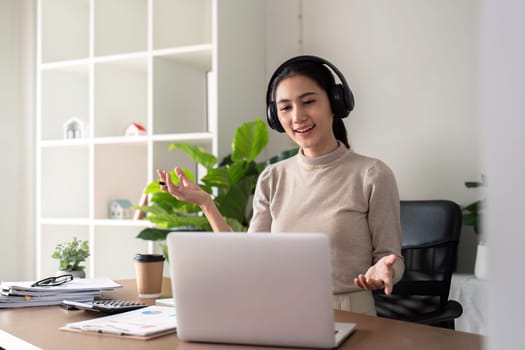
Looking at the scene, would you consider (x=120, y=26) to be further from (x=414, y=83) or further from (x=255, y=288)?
(x=255, y=288)

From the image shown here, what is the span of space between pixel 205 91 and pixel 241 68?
465 mm

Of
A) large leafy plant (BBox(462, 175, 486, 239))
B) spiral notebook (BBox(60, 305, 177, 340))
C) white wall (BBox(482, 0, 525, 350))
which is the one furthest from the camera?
large leafy plant (BBox(462, 175, 486, 239))

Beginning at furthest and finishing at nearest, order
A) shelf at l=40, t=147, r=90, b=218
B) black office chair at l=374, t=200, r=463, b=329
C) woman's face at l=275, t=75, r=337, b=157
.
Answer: shelf at l=40, t=147, r=90, b=218 < black office chair at l=374, t=200, r=463, b=329 < woman's face at l=275, t=75, r=337, b=157

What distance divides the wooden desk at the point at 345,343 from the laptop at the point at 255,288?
4 cm

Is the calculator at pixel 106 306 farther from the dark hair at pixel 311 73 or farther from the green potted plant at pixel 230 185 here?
the green potted plant at pixel 230 185

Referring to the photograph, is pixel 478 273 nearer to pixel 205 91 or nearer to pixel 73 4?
pixel 205 91

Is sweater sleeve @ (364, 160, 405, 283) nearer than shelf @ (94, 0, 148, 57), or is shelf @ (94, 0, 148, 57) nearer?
sweater sleeve @ (364, 160, 405, 283)

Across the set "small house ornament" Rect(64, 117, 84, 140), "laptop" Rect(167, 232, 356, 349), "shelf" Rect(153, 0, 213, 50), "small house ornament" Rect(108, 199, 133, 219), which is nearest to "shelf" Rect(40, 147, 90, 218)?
"small house ornament" Rect(64, 117, 84, 140)

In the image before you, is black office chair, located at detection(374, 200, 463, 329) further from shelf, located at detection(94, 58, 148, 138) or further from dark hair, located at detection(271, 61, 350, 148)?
shelf, located at detection(94, 58, 148, 138)

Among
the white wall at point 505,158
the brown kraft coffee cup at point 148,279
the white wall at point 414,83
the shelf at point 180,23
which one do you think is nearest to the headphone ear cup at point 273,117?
the brown kraft coffee cup at point 148,279

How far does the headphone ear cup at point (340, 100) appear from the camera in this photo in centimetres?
187

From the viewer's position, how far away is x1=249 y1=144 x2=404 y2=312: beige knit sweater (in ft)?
5.70

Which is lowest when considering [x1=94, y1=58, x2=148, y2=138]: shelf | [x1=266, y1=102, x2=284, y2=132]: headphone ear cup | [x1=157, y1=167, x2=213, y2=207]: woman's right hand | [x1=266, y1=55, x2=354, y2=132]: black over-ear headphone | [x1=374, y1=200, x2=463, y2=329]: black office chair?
[x1=374, y1=200, x2=463, y2=329]: black office chair

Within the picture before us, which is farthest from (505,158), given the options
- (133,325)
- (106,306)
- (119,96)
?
(119,96)
